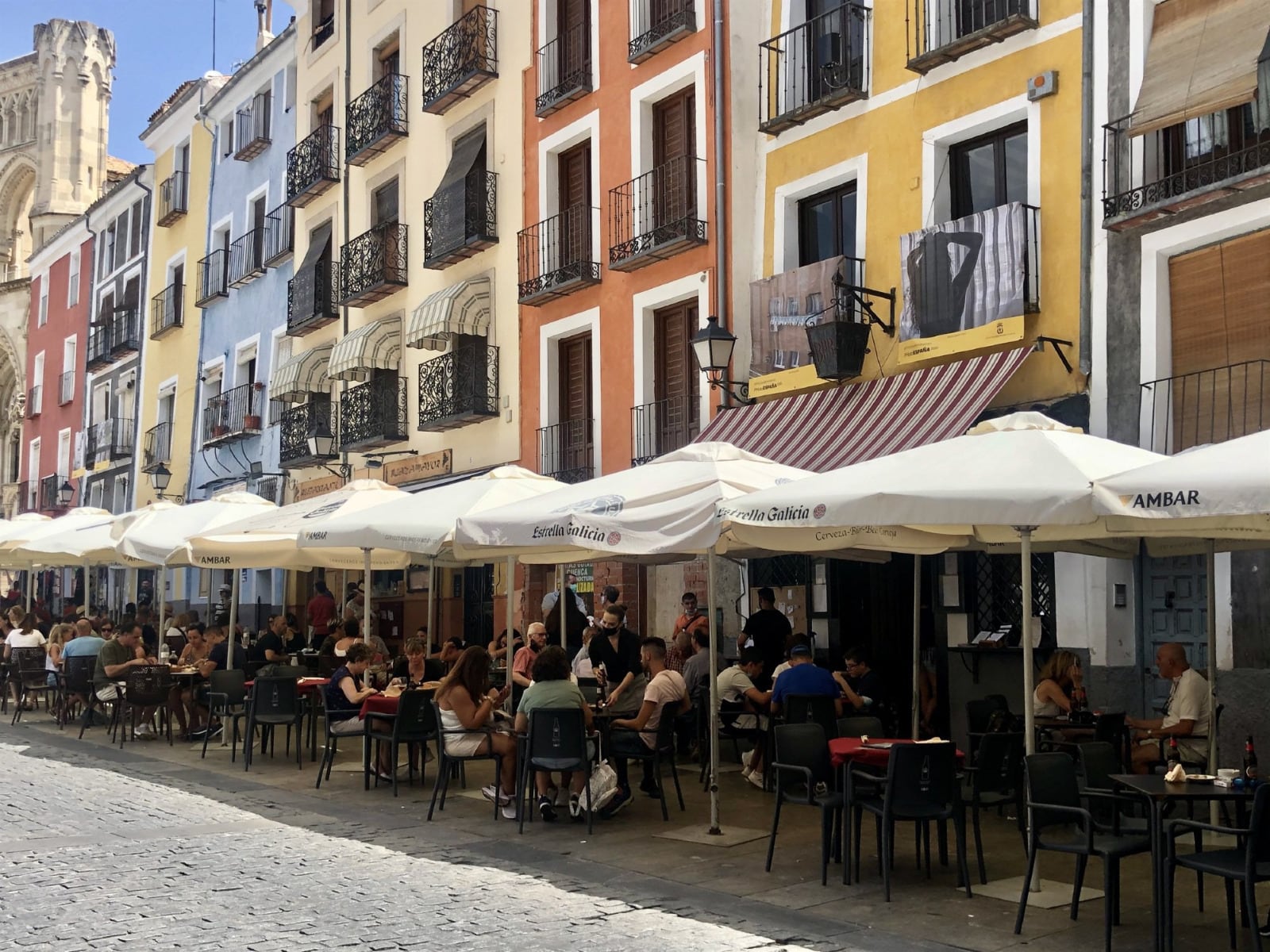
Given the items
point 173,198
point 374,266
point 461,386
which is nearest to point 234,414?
point 173,198

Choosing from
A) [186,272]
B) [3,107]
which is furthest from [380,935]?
[3,107]

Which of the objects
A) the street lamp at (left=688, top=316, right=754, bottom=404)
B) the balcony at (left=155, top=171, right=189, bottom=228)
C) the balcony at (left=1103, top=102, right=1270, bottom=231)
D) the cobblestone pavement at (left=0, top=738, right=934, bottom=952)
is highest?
the balcony at (left=155, top=171, right=189, bottom=228)

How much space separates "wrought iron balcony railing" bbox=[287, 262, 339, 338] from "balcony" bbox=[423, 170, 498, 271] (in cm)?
438

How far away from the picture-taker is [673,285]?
59.6 feet

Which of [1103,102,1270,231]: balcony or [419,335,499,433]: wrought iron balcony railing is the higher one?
[1103,102,1270,231]: balcony

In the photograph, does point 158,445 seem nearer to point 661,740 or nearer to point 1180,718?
point 661,740

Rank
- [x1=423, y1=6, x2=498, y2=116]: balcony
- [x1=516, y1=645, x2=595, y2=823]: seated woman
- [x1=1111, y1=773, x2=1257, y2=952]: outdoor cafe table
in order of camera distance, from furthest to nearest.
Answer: [x1=423, y1=6, x2=498, y2=116]: balcony → [x1=516, y1=645, x2=595, y2=823]: seated woman → [x1=1111, y1=773, x2=1257, y2=952]: outdoor cafe table

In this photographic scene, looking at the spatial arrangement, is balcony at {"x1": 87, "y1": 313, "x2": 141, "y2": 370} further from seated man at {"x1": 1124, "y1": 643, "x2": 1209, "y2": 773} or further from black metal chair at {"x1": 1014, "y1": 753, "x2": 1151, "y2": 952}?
black metal chair at {"x1": 1014, "y1": 753, "x2": 1151, "y2": 952}

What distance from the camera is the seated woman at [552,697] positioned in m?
10.5

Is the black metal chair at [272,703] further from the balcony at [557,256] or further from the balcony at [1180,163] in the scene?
the balcony at [1180,163]

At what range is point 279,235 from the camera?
2931 centimetres

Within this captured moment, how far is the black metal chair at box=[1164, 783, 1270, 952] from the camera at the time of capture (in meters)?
6.25

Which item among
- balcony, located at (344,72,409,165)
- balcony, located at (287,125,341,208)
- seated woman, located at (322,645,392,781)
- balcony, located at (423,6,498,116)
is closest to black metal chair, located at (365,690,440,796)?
seated woman, located at (322,645,392,781)

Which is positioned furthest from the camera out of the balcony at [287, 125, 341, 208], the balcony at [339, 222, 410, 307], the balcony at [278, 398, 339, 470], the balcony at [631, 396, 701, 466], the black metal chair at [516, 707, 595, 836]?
the balcony at [287, 125, 341, 208]
